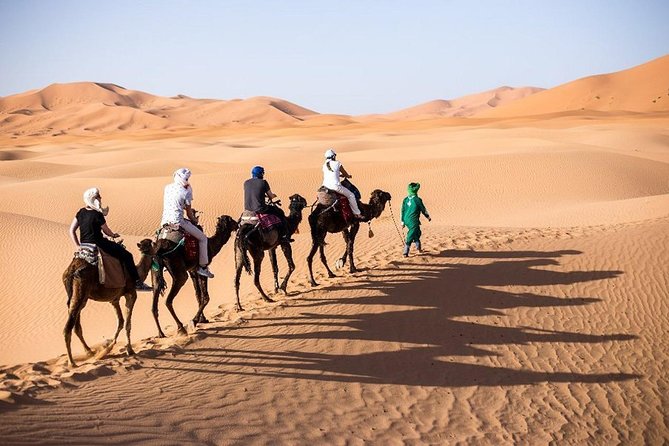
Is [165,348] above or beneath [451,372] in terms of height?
above

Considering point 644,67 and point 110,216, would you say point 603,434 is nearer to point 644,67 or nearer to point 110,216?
point 110,216

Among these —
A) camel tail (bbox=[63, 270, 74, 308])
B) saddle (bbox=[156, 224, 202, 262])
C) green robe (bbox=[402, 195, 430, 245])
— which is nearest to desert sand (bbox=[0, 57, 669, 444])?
green robe (bbox=[402, 195, 430, 245])

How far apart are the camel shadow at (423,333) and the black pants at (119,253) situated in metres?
1.42

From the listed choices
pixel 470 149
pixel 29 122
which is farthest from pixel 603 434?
pixel 29 122

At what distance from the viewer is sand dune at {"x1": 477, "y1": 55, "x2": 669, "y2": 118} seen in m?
103

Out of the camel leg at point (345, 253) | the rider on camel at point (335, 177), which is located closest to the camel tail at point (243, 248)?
the rider on camel at point (335, 177)

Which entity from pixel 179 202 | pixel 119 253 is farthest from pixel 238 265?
pixel 119 253

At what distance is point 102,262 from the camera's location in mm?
9273

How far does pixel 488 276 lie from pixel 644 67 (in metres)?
120

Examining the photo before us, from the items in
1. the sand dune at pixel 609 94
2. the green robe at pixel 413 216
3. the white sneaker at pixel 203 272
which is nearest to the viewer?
the white sneaker at pixel 203 272

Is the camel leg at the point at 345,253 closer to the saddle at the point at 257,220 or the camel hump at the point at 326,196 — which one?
the camel hump at the point at 326,196

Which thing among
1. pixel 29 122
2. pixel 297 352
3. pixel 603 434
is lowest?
pixel 603 434

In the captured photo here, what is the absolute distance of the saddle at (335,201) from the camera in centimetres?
1372

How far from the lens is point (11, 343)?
42.2 ft
